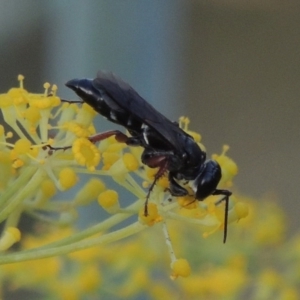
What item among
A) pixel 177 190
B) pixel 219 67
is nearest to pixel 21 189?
pixel 177 190

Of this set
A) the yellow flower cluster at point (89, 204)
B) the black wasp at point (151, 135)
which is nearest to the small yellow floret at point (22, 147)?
the yellow flower cluster at point (89, 204)

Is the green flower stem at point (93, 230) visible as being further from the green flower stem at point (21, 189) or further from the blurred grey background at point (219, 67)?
the blurred grey background at point (219, 67)

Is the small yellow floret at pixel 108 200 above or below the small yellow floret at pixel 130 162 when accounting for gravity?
below

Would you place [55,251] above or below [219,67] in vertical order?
above

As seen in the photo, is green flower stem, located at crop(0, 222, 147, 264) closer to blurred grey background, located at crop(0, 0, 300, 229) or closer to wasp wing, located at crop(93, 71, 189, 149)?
wasp wing, located at crop(93, 71, 189, 149)

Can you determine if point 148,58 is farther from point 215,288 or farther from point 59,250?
point 59,250

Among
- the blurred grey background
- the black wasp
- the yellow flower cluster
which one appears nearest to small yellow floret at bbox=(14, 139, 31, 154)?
the yellow flower cluster

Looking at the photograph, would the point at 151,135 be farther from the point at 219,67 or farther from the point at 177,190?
the point at 219,67
